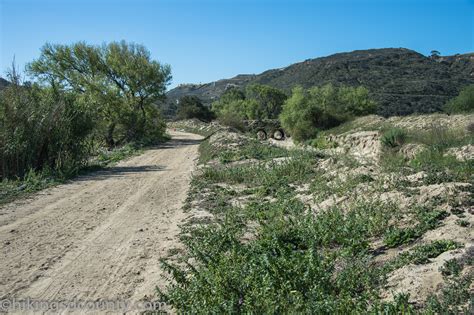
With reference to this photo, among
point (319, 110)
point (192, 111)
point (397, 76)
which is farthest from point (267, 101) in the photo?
point (319, 110)

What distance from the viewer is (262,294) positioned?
395 cm

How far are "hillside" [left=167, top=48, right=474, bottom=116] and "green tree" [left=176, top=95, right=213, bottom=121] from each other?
825 inches

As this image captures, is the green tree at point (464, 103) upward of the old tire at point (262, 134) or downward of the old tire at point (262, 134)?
upward

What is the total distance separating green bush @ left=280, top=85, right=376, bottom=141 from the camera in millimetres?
34188

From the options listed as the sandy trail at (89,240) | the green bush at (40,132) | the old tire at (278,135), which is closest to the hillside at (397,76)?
the old tire at (278,135)

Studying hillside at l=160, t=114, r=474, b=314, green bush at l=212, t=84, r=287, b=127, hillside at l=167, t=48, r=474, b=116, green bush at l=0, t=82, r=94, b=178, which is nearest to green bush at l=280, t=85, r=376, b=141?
hillside at l=167, t=48, r=474, b=116

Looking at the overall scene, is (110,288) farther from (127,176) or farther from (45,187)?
(127,176)

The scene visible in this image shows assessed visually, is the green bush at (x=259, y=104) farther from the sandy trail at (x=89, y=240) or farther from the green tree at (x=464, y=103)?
the sandy trail at (x=89, y=240)

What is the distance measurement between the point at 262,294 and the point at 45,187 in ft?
31.3

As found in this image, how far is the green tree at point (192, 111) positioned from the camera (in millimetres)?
68625

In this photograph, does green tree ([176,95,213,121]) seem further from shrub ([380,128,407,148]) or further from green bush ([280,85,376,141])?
shrub ([380,128,407,148])

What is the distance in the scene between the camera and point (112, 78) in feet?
99.1

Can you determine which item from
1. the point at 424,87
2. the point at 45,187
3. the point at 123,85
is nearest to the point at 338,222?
the point at 45,187

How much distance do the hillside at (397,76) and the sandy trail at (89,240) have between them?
142 ft
